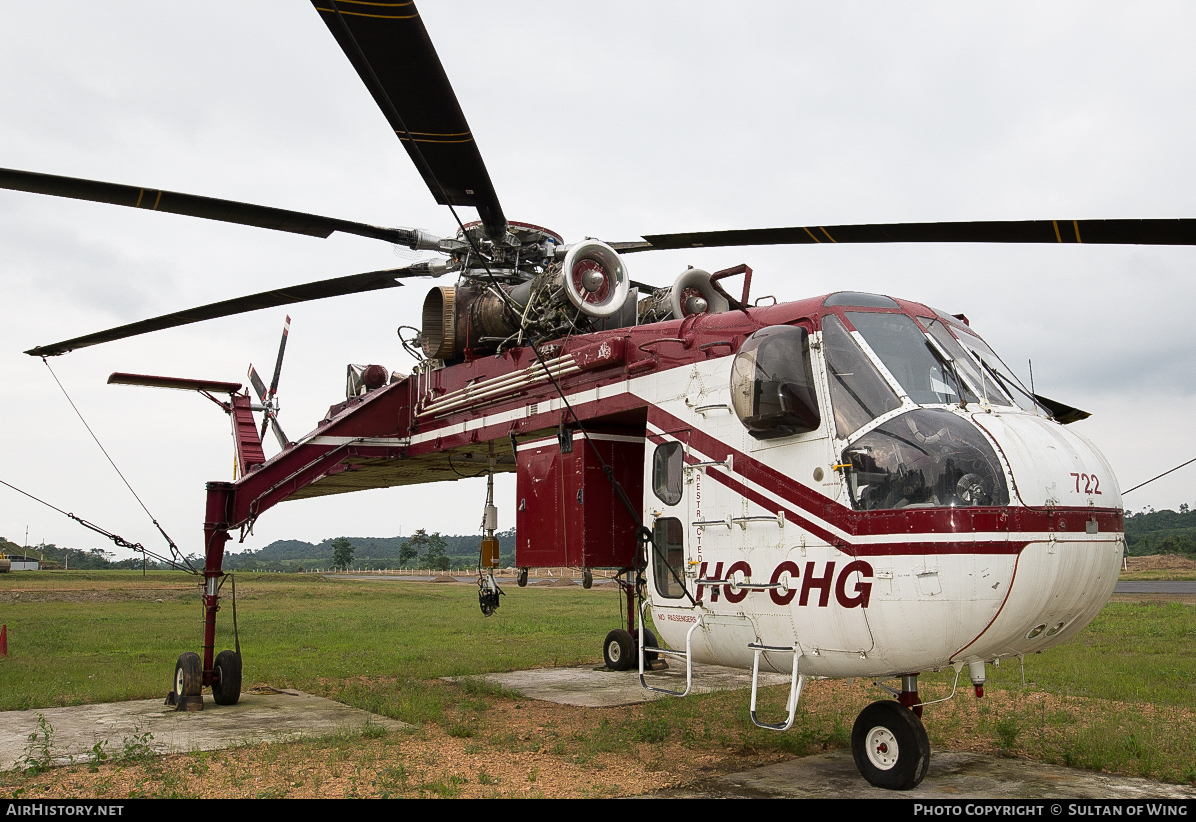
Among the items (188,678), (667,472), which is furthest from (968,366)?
(188,678)

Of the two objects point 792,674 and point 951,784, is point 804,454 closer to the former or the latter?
point 792,674

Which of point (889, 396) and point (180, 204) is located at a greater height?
point (180, 204)

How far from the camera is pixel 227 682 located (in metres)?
11.5

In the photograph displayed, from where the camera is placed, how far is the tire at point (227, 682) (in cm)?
1155

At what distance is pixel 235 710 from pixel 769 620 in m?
7.96

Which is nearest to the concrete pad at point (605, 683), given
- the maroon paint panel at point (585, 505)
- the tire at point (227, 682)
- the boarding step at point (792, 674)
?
the maroon paint panel at point (585, 505)

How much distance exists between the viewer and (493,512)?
37.8ft

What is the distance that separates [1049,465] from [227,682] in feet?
34.5

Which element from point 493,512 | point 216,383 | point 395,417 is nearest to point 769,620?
point 493,512

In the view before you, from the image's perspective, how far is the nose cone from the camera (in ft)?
19.0

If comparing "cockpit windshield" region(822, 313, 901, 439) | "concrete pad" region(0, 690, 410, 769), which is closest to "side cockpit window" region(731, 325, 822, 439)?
"cockpit windshield" region(822, 313, 901, 439)

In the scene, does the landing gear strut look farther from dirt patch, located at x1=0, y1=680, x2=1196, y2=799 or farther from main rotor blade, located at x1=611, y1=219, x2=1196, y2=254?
main rotor blade, located at x1=611, y1=219, x2=1196, y2=254
